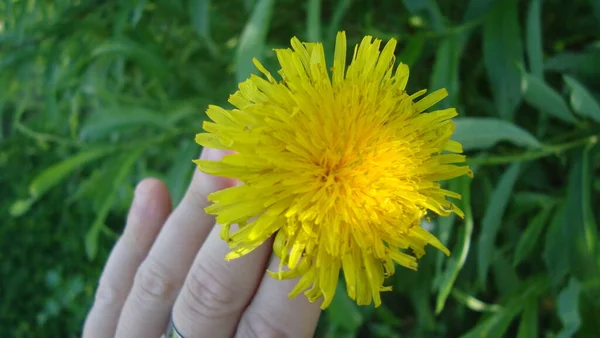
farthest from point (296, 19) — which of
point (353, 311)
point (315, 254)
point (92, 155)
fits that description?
point (315, 254)

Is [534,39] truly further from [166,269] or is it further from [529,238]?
[166,269]

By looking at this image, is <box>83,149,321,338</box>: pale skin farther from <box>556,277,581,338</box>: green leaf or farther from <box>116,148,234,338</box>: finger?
<box>556,277,581,338</box>: green leaf

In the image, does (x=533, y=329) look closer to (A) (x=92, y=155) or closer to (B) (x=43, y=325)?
(A) (x=92, y=155)

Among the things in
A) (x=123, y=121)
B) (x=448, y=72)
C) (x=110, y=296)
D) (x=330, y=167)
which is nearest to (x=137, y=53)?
(x=123, y=121)

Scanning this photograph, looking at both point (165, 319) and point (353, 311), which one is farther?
point (353, 311)

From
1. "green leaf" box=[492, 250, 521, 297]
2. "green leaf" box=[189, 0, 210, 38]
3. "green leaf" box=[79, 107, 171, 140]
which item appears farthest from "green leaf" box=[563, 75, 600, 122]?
"green leaf" box=[79, 107, 171, 140]
